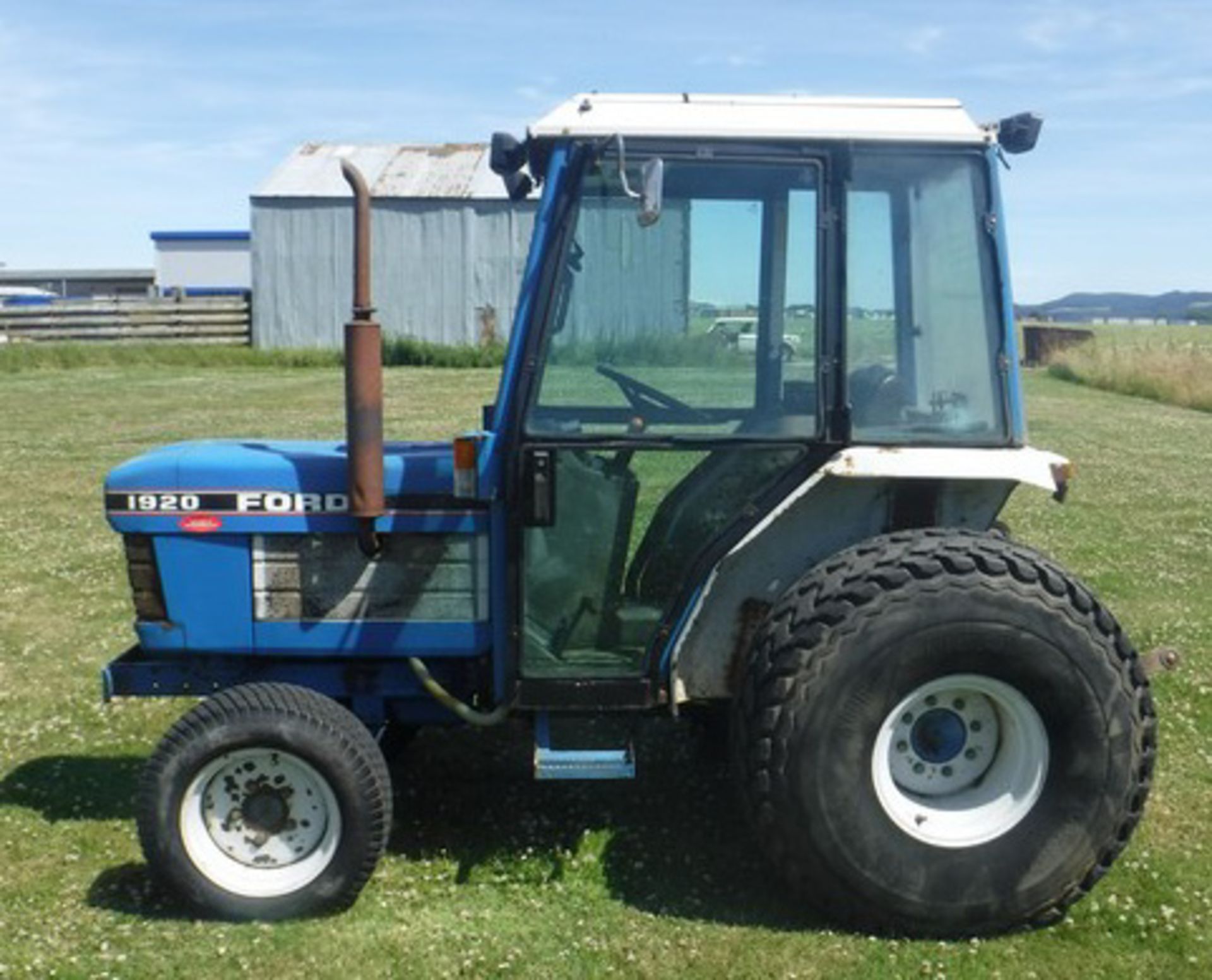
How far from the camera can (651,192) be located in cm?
409

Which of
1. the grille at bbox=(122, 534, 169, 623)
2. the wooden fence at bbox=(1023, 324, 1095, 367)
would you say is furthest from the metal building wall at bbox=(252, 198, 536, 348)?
the grille at bbox=(122, 534, 169, 623)

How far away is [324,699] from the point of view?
15.4 ft

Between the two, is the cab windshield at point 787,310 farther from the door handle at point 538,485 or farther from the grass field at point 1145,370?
the grass field at point 1145,370

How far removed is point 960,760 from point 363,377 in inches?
88.2

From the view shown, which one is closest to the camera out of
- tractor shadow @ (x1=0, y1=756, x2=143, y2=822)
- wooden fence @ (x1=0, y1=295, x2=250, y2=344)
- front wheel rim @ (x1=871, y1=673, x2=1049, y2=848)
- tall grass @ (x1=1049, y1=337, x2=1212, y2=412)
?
front wheel rim @ (x1=871, y1=673, x2=1049, y2=848)

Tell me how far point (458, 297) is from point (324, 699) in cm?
3024

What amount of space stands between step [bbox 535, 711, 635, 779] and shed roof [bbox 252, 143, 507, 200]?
2988cm

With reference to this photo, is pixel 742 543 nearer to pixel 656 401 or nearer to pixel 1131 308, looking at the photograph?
pixel 656 401

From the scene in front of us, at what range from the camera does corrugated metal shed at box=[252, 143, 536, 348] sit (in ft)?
112

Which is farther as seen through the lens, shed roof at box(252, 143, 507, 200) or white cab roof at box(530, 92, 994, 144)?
shed roof at box(252, 143, 507, 200)

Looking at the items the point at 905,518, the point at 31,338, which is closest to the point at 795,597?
the point at 905,518

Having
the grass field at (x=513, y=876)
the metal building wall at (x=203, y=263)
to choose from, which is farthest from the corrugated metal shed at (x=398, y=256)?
the grass field at (x=513, y=876)

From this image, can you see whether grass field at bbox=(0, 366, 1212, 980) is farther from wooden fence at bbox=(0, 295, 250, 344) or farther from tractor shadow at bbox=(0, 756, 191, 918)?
wooden fence at bbox=(0, 295, 250, 344)

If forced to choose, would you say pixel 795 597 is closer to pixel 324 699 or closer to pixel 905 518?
pixel 905 518
